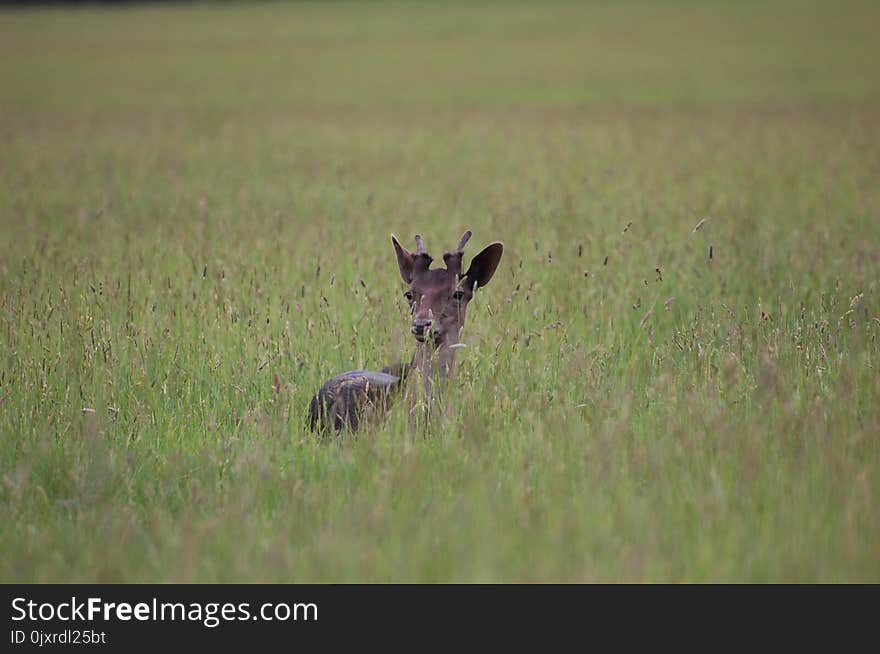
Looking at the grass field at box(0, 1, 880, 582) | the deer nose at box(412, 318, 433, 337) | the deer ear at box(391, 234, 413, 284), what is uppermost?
the deer ear at box(391, 234, 413, 284)

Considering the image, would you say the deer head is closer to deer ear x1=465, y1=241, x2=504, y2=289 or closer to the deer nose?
deer ear x1=465, y1=241, x2=504, y2=289

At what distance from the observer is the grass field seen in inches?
208

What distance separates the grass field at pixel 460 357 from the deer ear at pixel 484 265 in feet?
2.08

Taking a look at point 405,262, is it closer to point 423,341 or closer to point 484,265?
point 484,265

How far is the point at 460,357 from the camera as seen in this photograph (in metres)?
8.05

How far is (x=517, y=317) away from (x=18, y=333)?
157 inches

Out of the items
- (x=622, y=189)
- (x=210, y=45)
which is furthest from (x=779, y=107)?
(x=210, y=45)

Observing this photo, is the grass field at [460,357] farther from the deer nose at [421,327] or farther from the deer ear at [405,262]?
the deer ear at [405,262]

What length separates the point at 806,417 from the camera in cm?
647

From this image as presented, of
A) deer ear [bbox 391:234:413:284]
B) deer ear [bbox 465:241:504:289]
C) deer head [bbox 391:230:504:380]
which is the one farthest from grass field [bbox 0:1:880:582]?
deer ear [bbox 465:241:504:289]

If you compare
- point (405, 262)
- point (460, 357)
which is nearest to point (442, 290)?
point (405, 262)

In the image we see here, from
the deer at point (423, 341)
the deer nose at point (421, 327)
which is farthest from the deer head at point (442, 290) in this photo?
the deer nose at point (421, 327)
